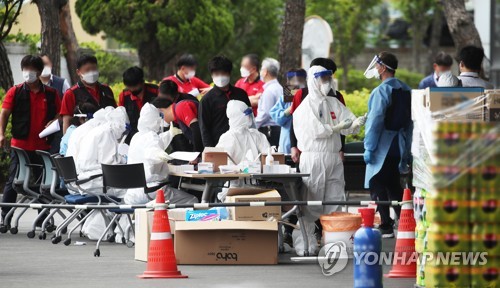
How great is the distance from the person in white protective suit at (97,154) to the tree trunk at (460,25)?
9.44 metres

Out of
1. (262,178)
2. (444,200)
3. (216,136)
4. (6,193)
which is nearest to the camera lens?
(444,200)

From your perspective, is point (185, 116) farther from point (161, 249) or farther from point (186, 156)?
point (161, 249)

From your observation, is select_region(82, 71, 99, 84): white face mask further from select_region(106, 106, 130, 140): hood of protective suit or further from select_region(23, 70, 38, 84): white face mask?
select_region(106, 106, 130, 140): hood of protective suit

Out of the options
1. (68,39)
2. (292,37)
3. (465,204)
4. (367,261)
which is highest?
(68,39)

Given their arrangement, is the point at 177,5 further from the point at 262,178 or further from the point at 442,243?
the point at 442,243

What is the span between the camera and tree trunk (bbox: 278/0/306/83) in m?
26.3

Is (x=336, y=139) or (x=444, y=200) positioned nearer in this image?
(x=444, y=200)

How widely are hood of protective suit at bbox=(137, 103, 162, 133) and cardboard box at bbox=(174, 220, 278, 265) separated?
7.31 feet

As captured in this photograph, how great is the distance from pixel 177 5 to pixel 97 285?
24.6m

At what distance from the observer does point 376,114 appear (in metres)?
16.0

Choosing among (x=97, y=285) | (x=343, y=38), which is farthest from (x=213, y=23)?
(x=97, y=285)

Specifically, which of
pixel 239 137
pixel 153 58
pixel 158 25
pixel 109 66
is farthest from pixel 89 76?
pixel 109 66

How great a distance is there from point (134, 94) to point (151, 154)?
9.36ft

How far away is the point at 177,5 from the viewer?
36406mm
